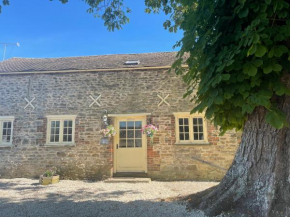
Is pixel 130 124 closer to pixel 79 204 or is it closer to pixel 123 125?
pixel 123 125

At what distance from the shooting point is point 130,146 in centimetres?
874

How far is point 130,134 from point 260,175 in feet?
19.6

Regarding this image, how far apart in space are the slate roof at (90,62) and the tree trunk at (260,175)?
617cm

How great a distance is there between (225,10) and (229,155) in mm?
6291

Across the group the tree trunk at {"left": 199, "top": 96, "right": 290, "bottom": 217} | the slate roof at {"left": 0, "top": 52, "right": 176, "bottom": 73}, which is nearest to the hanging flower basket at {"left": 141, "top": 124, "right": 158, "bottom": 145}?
the slate roof at {"left": 0, "top": 52, "right": 176, "bottom": 73}

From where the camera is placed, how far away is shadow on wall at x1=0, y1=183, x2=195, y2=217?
4.24 meters

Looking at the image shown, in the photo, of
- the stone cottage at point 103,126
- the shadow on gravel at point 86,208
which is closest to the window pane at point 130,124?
the stone cottage at point 103,126

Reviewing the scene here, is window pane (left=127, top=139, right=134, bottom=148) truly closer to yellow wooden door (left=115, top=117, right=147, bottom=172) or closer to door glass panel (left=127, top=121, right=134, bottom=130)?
yellow wooden door (left=115, top=117, right=147, bottom=172)

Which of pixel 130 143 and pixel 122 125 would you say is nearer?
pixel 130 143

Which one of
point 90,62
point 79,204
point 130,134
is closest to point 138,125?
point 130,134

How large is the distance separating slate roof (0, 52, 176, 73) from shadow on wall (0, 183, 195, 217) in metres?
5.31

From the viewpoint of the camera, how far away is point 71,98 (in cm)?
904

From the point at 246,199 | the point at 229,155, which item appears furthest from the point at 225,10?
the point at 229,155

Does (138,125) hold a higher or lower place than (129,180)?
higher
